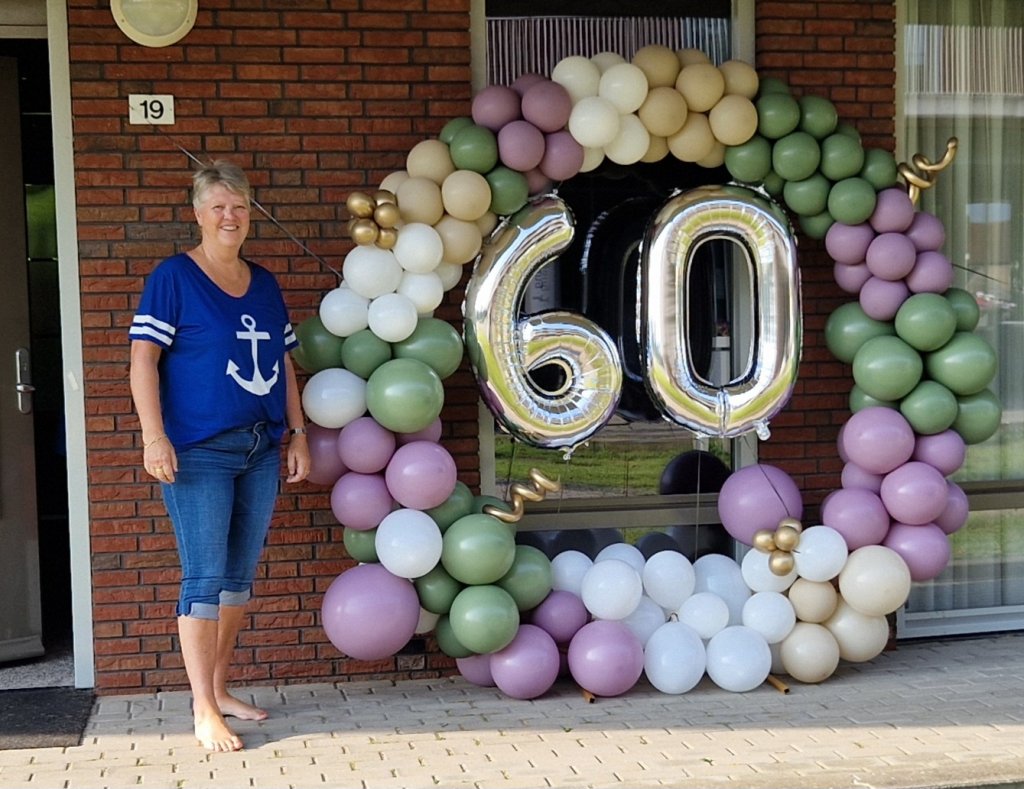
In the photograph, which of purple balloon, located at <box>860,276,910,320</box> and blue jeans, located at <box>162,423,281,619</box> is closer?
blue jeans, located at <box>162,423,281,619</box>

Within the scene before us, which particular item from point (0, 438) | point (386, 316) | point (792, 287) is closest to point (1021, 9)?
point (792, 287)

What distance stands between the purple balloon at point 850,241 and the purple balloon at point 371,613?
2.08 m

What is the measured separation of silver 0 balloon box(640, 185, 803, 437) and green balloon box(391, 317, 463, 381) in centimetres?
80

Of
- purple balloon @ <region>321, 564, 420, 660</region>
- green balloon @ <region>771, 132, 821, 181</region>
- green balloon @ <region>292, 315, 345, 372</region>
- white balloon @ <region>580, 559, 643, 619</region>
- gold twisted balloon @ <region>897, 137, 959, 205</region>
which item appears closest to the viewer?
purple balloon @ <region>321, 564, 420, 660</region>

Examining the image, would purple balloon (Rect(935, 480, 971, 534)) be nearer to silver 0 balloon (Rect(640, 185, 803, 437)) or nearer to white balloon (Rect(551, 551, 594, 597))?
silver 0 balloon (Rect(640, 185, 803, 437))

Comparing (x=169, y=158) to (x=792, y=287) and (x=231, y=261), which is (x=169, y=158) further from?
(x=792, y=287)

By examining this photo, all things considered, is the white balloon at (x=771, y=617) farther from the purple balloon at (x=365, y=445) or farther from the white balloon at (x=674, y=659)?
the purple balloon at (x=365, y=445)

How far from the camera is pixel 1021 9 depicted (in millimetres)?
6082

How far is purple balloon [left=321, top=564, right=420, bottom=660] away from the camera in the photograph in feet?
15.4

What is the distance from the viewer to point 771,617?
16.9ft

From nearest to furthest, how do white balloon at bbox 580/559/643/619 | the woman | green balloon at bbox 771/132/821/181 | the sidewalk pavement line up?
the sidewalk pavement, the woman, white balloon at bbox 580/559/643/619, green balloon at bbox 771/132/821/181

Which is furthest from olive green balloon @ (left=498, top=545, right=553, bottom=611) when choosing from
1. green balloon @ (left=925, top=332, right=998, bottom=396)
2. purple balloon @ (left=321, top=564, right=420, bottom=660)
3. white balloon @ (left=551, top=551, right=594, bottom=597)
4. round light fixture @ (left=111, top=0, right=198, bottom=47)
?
round light fixture @ (left=111, top=0, right=198, bottom=47)

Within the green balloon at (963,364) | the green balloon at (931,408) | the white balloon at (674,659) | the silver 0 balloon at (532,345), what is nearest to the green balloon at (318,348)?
the silver 0 balloon at (532,345)

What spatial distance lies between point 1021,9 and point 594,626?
11.1 feet
